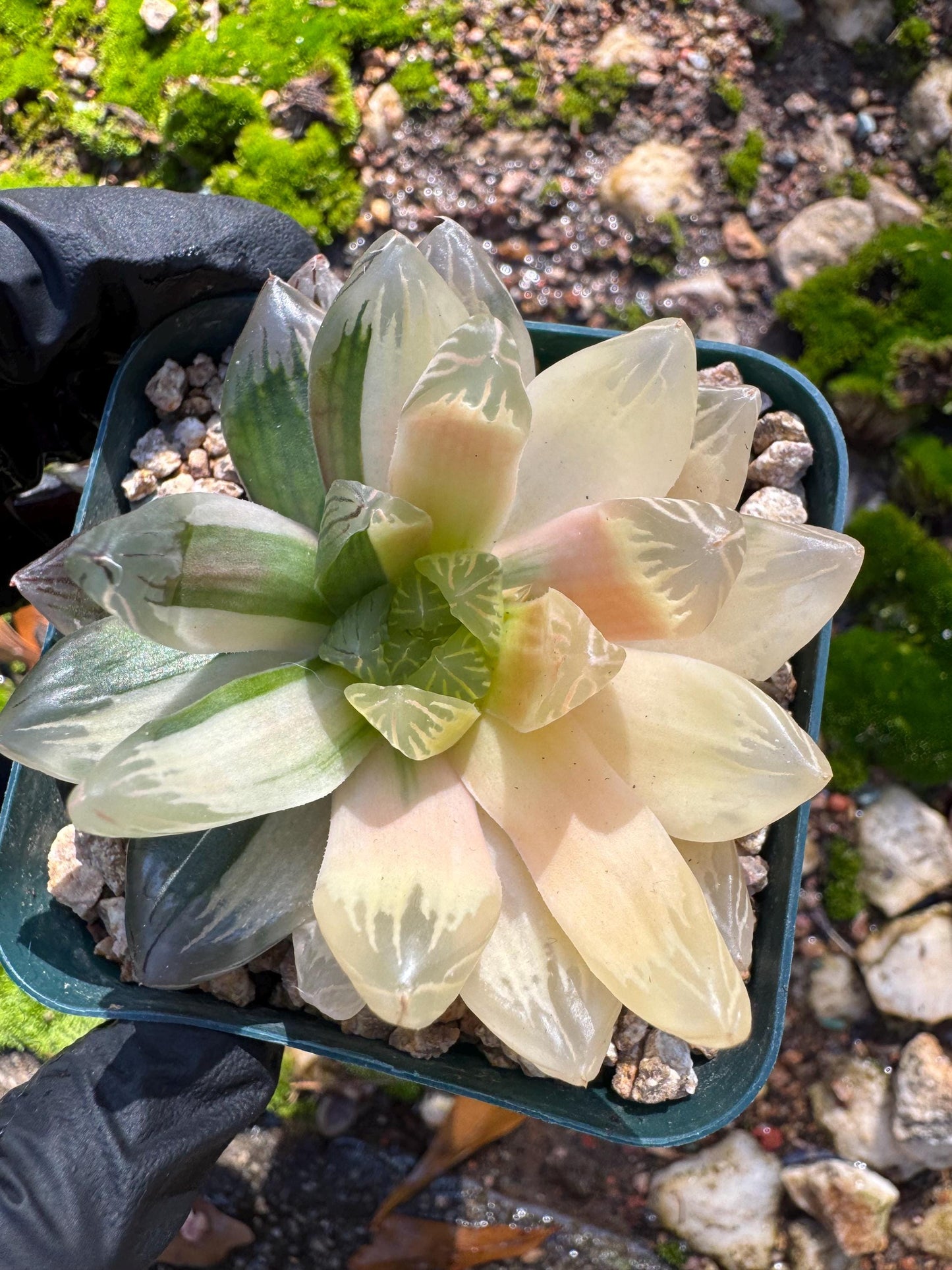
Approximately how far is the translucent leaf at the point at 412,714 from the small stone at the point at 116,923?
409 mm

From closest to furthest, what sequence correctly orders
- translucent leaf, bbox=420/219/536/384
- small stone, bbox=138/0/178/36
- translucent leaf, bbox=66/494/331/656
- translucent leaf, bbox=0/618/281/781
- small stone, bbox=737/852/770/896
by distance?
translucent leaf, bbox=66/494/331/656 → translucent leaf, bbox=0/618/281/781 → translucent leaf, bbox=420/219/536/384 → small stone, bbox=737/852/770/896 → small stone, bbox=138/0/178/36

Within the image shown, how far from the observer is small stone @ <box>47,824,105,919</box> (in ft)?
3.06

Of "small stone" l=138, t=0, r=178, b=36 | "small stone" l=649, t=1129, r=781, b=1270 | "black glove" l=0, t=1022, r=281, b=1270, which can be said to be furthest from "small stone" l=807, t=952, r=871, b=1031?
"small stone" l=138, t=0, r=178, b=36

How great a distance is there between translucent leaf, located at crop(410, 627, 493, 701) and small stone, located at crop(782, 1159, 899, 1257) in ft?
4.24

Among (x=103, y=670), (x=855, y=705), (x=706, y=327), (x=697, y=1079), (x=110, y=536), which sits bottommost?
(x=855, y=705)

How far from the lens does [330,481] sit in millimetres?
782

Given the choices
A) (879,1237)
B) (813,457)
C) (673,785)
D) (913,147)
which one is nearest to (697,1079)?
(673,785)

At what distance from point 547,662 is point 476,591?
0.08 metres

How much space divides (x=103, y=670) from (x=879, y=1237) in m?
1.54

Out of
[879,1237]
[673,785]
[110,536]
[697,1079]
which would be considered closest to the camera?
[110,536]

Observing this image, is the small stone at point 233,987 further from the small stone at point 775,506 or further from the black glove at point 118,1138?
the small stone at point 775,506

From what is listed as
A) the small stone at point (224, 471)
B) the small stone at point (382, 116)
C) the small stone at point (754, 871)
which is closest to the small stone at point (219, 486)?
the small stone at point (224, 471)

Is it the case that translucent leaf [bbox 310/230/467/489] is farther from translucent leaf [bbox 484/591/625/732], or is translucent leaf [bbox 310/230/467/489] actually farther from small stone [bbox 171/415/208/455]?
small stone [bbox 171/415/208/455]

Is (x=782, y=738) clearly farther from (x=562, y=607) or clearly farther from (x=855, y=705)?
(x=855, y=705)
